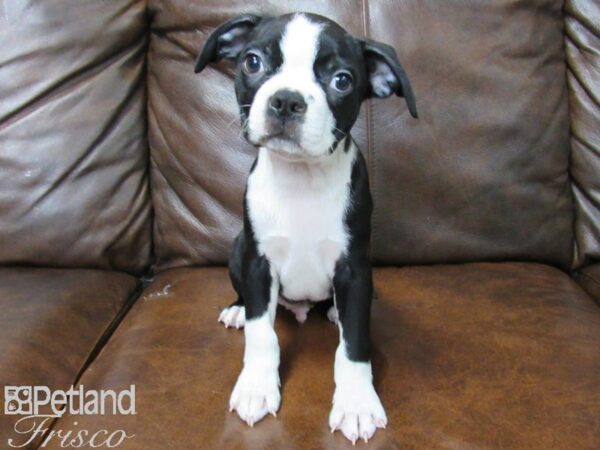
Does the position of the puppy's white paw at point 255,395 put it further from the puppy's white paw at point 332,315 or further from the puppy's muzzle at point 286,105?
the puppy's muzzle at point 286,105

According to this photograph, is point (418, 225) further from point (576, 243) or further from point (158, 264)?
point (158, 264)

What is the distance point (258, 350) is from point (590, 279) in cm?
86

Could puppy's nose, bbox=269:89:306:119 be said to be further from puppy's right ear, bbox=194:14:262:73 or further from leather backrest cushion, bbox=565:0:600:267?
leather backrest cushion, bbox=565:0:600:267

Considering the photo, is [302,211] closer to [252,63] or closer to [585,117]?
[252,63]

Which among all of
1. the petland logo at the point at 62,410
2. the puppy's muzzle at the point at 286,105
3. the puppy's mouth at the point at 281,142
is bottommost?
the petland logo at the point at 62,410

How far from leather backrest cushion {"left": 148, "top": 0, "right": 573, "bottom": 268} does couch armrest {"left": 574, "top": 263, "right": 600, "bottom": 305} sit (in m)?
0.05

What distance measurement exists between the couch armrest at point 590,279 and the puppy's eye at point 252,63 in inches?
36.3

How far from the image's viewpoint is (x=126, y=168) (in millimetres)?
1565

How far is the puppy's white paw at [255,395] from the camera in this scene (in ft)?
3.36

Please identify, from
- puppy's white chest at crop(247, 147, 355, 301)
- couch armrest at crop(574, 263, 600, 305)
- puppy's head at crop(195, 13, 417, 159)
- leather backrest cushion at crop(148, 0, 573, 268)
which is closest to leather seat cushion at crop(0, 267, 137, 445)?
leather backrest cushion at crop(148, 0, 573, 268)

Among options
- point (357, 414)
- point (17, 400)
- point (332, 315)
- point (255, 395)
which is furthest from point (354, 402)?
point (17, 400)

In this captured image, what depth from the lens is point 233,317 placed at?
1292 mm

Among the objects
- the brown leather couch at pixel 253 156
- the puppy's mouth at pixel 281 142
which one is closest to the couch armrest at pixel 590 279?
the brown leather couch at pixel 253 156

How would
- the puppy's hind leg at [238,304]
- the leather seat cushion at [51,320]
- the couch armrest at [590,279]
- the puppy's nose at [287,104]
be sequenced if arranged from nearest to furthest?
the puppy's nose at [287,104] → the leather seat cushion at [51,320] → the puppy's hind leg at [238,304] → the couch armrest at [590,279]
